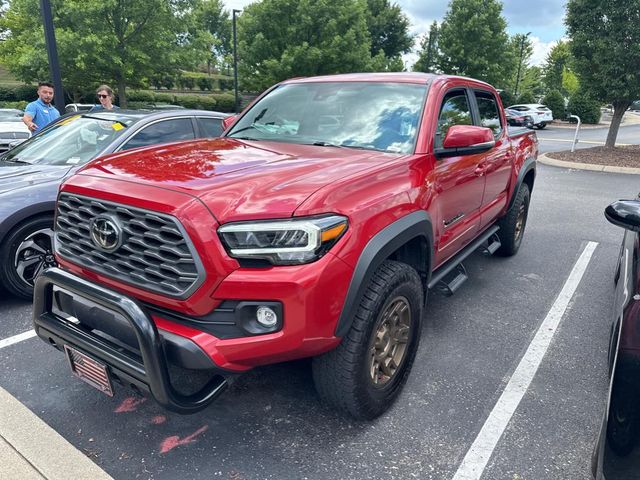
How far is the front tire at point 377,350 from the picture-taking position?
91.4 inches

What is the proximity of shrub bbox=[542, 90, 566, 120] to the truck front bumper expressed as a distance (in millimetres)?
36677

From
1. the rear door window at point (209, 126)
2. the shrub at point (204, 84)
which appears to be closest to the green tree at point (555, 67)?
the shrub at point (204, 84)

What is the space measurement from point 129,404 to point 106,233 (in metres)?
1.13

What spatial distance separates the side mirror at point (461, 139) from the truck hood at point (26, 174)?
308 cm

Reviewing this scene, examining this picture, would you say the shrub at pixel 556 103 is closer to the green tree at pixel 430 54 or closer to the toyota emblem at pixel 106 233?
the green tree at pixel 430 54

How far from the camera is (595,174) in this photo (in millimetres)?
11641

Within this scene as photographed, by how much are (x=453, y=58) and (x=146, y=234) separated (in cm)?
3186

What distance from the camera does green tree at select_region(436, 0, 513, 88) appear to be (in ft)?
95.6

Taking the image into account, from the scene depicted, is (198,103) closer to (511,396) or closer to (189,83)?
(189,83)

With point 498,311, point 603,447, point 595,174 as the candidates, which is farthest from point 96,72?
point 603,447

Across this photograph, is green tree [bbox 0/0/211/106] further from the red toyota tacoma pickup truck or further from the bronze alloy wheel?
the bronze alloy wheel

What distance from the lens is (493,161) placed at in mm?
4180

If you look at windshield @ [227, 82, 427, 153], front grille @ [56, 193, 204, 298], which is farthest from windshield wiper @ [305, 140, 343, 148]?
front grille @ [56, 193, 204, 298]

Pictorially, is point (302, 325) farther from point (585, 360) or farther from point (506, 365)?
point (585, 360)
